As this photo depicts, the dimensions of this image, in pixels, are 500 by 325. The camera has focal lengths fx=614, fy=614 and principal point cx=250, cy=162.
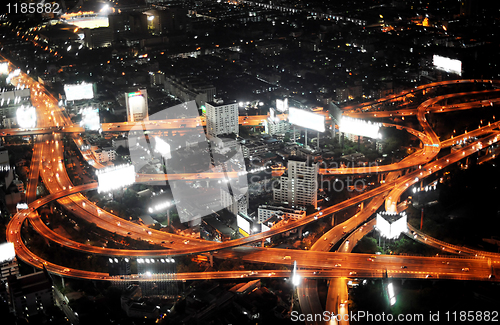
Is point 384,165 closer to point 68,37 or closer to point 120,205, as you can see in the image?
point 120,205

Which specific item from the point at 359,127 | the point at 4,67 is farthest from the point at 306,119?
the point at 4,67

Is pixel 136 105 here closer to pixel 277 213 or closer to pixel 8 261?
pixel 277 213

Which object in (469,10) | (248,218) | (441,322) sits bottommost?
(441,322)

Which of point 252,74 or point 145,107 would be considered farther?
point 252,74

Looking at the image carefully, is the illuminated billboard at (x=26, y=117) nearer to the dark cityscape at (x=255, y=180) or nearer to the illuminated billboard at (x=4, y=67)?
the dark cityscape at (x=255, y=180)

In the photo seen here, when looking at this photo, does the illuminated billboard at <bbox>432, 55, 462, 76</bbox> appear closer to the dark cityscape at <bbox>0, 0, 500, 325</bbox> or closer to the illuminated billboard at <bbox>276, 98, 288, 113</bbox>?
the dark cityscape at <bbox>0, 0, 500, 325</bbox>

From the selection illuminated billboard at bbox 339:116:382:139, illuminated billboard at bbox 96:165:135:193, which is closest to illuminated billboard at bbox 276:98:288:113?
illuminated billboard at bbox 339:116:382:139

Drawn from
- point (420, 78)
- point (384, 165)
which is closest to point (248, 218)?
point (384, 165)

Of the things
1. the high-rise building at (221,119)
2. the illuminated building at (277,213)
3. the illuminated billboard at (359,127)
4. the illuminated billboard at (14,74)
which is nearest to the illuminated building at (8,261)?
the illuminated building at (277,213)
